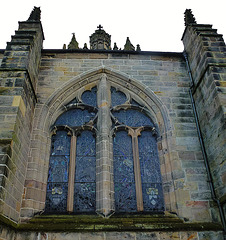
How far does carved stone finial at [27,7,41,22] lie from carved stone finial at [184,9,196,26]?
4.32 meters

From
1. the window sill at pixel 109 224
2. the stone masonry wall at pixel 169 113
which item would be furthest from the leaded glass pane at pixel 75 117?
the window sill at pixel 109 224

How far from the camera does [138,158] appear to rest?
634 cm

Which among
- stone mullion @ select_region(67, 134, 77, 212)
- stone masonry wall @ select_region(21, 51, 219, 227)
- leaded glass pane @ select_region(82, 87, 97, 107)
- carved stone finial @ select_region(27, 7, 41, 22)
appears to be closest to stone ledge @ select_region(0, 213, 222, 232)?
stone masonry wall @ select_region(21, 51, 219, 227)

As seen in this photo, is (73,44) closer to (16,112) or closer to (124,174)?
(16,112)

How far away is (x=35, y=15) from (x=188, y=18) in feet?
14.7

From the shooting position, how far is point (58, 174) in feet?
20.0

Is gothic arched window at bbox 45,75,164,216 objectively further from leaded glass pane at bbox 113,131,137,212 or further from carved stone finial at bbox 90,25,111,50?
carved stone finial at bbox 90,25,111,50

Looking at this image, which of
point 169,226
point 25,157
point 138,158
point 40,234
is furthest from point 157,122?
point 40,234

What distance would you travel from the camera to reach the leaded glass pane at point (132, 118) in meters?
6.96

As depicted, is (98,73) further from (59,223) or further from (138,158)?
(59,223)

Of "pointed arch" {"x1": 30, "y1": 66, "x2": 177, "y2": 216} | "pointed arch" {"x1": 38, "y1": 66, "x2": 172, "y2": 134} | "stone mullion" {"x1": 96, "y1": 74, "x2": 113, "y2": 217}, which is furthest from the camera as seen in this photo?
"pointed arch" {"x1": 38, "y1": 66, "x2": 172, "y2": 134}

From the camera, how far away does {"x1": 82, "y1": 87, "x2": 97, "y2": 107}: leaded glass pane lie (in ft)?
23.9

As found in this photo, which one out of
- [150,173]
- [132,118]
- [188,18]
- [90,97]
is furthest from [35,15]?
[150,173]

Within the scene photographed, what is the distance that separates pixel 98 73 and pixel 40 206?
3870mm
